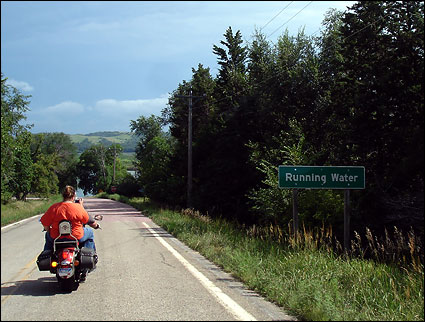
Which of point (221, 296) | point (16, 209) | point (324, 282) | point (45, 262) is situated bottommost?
point (221, 296)

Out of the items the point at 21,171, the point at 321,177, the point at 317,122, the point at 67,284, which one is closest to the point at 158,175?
the point at 317,122

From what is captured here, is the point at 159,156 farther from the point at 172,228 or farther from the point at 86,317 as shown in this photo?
the point at 86,317

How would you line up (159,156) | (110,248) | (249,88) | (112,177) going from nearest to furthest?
(112,177), (110,248), (249,88), (159,156)

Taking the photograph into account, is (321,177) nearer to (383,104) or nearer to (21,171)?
(21,171)

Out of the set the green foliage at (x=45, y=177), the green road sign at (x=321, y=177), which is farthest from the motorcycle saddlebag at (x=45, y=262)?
the green road sign at (x=321, y=177)

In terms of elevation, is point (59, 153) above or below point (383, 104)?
Answer: below

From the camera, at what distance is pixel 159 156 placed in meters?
50.0

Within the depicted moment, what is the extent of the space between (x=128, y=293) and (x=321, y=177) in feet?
18.3

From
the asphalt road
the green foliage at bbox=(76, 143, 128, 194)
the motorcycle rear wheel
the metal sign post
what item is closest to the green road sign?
the metal sign post

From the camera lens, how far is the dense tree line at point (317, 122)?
17.7 m

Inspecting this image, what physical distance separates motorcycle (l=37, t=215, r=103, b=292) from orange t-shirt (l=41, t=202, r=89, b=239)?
0.07 meters

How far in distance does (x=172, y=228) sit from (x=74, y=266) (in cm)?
1140

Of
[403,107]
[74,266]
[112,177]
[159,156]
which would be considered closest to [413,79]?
[403,107]

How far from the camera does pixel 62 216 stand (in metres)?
6.75
